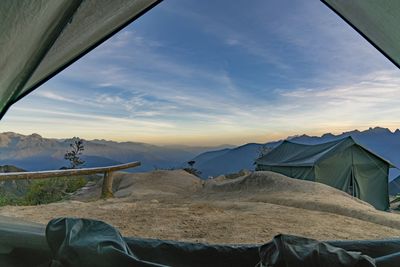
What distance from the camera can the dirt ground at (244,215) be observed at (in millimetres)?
3543

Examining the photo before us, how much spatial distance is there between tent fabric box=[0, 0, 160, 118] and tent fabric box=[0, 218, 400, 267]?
575 mm

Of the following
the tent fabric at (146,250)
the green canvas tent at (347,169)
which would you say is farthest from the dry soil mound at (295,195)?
the tent fabric at (146,250)

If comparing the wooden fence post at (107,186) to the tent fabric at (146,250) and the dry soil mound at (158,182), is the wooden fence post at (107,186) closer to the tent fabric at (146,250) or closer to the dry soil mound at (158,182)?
the dry soil mound at (158,182)

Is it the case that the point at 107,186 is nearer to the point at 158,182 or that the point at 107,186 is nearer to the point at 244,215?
the point at 158,182

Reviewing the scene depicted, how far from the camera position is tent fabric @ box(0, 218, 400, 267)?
0.72 meters

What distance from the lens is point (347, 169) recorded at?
27.2 ft

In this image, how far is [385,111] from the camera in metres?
9.46

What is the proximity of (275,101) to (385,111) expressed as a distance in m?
2.99

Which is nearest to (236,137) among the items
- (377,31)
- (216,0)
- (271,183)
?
(271,183)

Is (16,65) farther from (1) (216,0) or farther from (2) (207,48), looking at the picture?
(2) (207,48)

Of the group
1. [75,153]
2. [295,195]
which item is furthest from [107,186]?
[75,153]

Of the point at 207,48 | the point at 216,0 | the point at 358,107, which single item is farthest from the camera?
the point at 358,107

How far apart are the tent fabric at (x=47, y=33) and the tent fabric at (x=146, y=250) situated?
57 cm

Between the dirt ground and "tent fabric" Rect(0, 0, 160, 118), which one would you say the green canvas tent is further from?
"tent fabric" Rect(0, 0, 160, 118)
